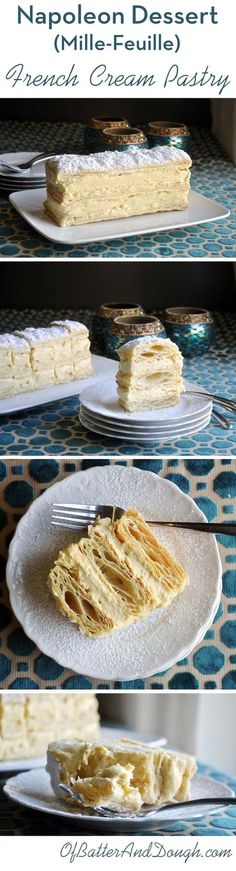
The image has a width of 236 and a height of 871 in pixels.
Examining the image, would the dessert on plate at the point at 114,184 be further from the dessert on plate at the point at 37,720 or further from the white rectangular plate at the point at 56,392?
the dessert on plate at the point at 37,720

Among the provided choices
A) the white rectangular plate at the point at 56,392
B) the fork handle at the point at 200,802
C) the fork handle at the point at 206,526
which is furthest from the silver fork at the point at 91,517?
the fork handle at the point at 200,802

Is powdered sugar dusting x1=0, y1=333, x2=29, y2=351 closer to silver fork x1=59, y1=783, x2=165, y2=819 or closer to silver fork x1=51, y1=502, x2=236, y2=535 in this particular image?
silver fork x1=51, y1=502, x2=236, y2=535

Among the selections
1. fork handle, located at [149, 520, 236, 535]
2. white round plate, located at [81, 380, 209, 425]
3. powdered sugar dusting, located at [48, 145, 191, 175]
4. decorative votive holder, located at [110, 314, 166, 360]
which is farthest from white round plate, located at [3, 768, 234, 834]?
powdered sugar dusting, located at [48, 145, 191, 175]

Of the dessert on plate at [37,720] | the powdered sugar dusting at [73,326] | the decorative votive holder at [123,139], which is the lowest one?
the dessert on plate at [37,720]

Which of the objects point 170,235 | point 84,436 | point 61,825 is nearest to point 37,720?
point 61,825

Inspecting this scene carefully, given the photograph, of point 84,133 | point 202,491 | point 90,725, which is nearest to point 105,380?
point 202,491

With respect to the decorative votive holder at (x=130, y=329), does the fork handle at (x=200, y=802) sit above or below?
below
